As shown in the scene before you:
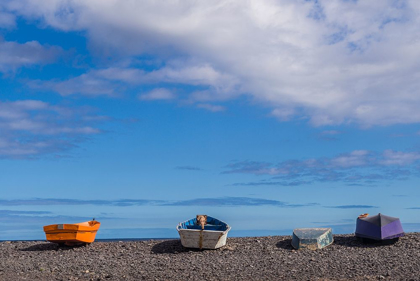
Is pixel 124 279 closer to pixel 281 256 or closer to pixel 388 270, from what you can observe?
pixel 281 256

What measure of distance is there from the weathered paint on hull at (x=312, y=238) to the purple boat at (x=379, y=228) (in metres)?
1.76

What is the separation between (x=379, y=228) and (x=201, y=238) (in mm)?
9498

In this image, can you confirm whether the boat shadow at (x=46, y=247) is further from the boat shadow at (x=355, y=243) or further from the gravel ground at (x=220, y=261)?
the boat shadow at (x=355, y=243)

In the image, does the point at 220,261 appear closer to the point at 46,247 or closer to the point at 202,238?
the point at 202,238

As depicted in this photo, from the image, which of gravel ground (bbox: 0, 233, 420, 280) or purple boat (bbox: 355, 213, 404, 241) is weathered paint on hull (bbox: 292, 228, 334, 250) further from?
purple boat (bbox: 355, 213, 404, 241)

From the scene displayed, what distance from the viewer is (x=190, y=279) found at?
19453 millimetres

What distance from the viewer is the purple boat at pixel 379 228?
1026 inches

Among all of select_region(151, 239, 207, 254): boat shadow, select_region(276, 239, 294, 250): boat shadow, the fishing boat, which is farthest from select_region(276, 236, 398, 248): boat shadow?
select_region(151, 239, 207, 254): boat shadow

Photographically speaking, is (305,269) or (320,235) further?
(320,235)

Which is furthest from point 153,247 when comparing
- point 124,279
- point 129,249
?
point 124,279

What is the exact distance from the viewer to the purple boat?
26.1m

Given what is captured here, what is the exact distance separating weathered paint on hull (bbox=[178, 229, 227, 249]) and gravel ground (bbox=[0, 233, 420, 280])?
0.34 m

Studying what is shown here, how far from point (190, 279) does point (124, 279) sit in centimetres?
271

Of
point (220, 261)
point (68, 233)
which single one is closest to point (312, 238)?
point (220, 261)
